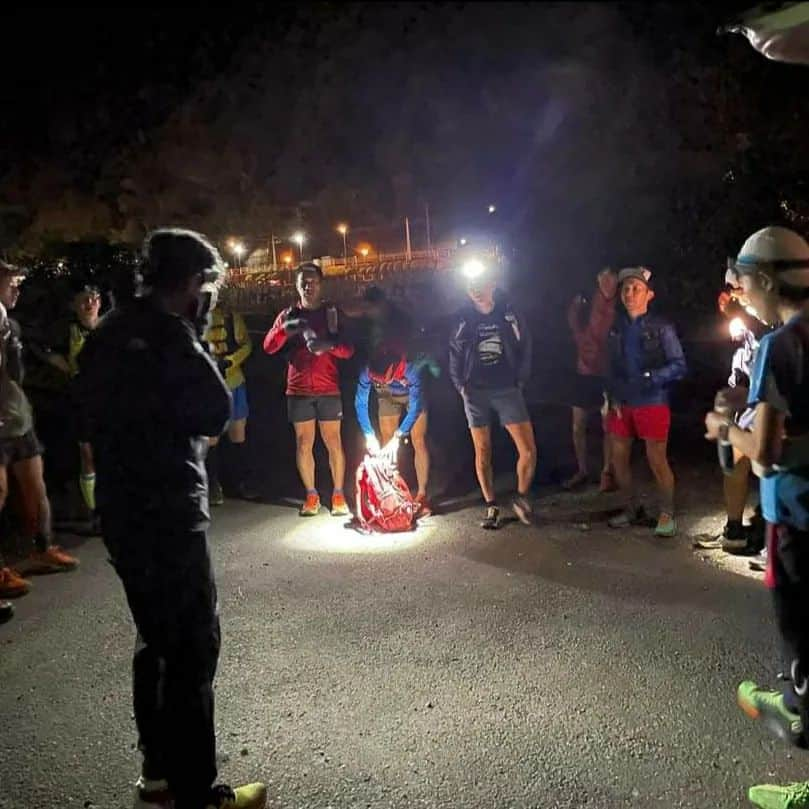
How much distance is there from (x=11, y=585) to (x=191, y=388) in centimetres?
365

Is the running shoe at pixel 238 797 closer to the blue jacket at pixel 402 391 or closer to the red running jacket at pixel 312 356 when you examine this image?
the blue jacket at pixel 402 391

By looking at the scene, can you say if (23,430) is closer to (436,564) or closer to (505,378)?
(436,564)

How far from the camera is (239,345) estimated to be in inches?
294

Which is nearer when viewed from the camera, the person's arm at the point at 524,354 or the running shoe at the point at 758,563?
the running shoe at the point at 758,563

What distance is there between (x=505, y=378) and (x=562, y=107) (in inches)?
419

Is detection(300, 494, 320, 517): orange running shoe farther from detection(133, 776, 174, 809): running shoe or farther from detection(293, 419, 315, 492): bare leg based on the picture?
detection(133, 776, 174, 809): running shoe

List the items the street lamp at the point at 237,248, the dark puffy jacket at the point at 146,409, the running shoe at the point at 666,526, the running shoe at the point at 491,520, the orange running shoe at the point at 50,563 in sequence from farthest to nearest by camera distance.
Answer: the street lamp at the point at 237,248
the running shoe at the point at 491,520
the running shoe at the point at 666,526
the orange running shoe at the point at 50,563
the dark puffy jacket at the point at 146,409

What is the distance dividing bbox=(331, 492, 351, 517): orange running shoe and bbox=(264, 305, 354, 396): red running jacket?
0.93 meters

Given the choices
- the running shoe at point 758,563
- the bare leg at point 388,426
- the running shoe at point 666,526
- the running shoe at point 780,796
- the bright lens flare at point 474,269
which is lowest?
the running shoe at point 780,796

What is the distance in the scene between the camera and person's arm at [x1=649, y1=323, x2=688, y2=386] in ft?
19.7

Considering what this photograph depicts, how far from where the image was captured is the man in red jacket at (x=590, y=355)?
23.7 ft

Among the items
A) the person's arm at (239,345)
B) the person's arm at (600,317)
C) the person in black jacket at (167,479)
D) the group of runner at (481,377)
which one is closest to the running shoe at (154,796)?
the person in black jacket at (167,479)

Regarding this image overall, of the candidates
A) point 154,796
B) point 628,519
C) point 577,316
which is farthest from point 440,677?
point 577,316

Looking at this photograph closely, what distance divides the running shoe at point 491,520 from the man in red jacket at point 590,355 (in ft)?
4.11
